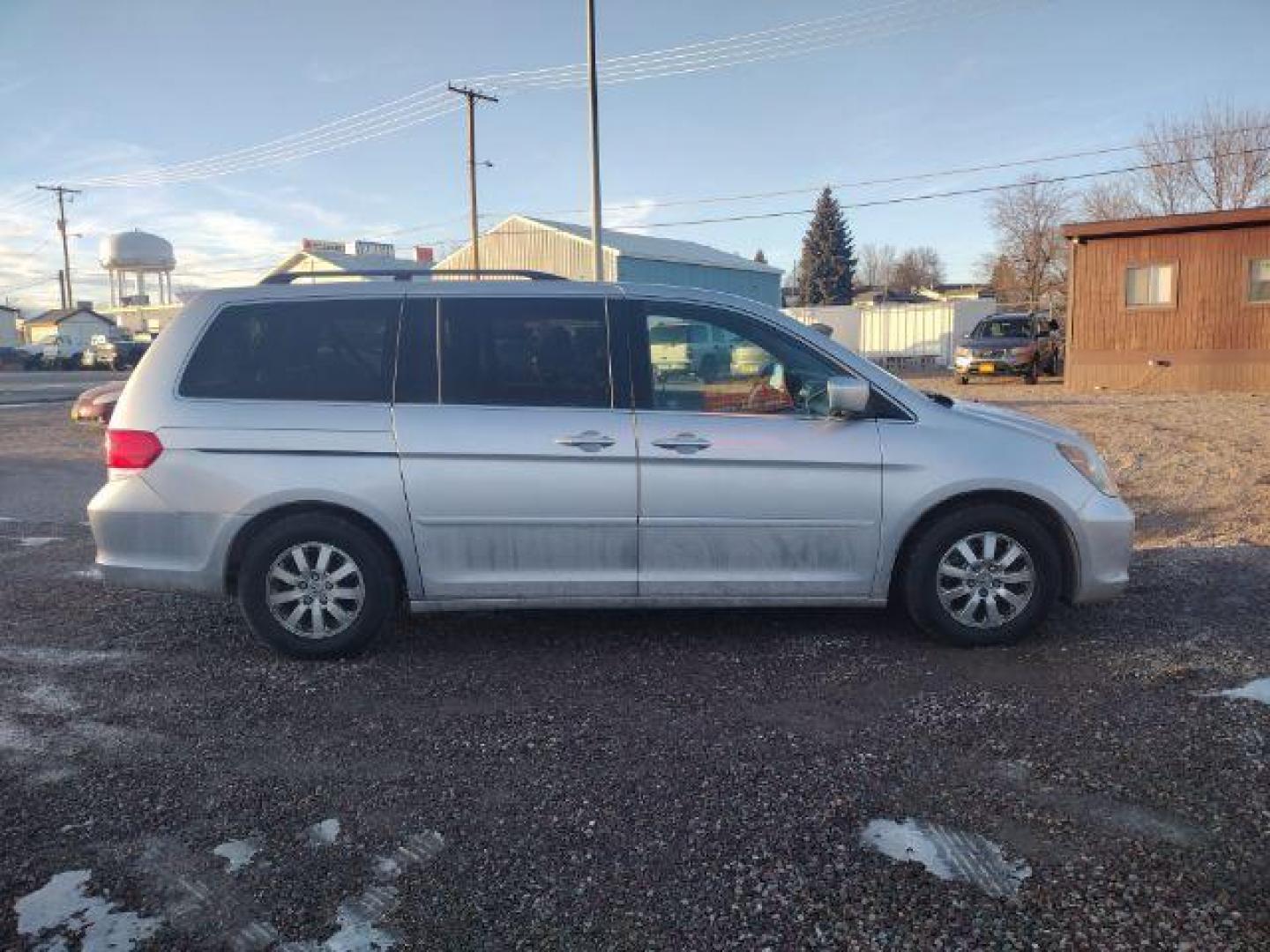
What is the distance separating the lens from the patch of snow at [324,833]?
3082 mm

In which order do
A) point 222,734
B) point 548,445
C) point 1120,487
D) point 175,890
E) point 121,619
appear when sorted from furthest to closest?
1. point 1120,487
2. point 121,619
3. point 548,445
4. point 222,734
5. point 175,890

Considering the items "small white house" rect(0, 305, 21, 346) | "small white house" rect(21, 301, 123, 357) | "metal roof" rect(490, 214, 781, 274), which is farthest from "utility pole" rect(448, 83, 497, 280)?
"small white house" rect(0, 305, 21, 346)

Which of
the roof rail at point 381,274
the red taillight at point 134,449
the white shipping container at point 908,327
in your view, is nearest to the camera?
the red taillight at point 134,449

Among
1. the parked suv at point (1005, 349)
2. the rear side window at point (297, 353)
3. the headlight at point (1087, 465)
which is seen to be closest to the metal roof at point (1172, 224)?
the parked suv at point (1005, 349)

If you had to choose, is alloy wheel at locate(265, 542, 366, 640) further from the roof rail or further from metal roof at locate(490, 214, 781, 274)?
metal roof at locate(490, 214, 781, 274)

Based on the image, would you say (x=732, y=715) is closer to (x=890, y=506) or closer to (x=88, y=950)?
(x=890, y=506)

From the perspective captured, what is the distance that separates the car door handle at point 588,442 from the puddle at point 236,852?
7.22 ft

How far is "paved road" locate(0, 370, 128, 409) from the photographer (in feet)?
88.7

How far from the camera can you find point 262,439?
4637 mm

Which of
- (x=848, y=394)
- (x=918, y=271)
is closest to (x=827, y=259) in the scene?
(x=918, y=271)

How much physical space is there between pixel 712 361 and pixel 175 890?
3.15 metres

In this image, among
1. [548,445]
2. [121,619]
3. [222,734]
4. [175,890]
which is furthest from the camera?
[121,619]

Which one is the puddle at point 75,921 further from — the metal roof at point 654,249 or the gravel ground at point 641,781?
the metal roof at point 654,249

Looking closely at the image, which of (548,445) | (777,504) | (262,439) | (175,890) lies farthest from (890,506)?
(175,890)
